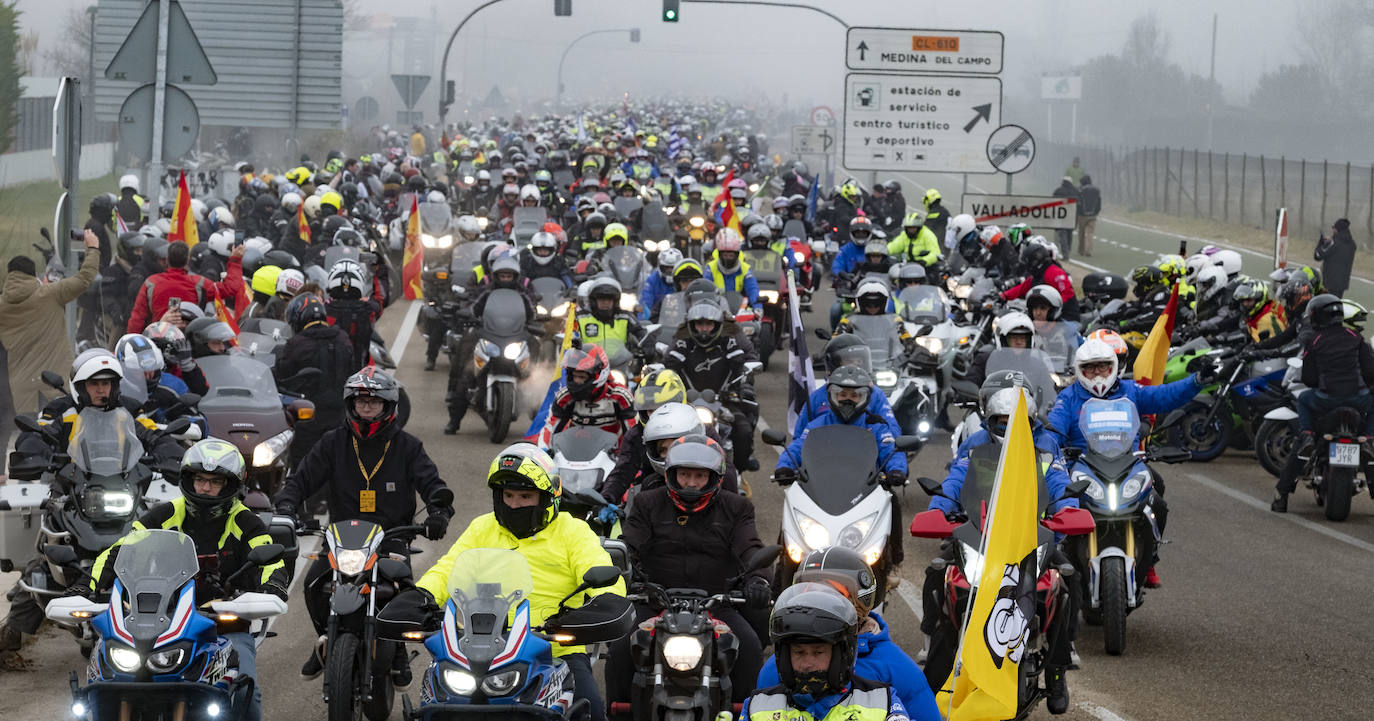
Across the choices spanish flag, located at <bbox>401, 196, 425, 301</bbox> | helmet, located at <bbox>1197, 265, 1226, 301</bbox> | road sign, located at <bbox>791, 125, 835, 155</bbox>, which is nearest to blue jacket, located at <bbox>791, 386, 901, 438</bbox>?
helmet, located at <bbox>1197, 265, 1226, 301</bbox>

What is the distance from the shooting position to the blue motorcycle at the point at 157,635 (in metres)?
7.43

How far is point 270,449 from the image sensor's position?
13172mm

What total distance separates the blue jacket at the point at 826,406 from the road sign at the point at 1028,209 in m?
17.1

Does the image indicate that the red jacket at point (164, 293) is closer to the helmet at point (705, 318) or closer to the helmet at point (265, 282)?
the helmet at point (265, 282)

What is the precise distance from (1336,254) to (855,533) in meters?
22.3

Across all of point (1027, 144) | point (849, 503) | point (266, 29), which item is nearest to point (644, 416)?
point (849, 503)

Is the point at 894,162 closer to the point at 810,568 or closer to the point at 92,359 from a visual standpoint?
the point at 92,359

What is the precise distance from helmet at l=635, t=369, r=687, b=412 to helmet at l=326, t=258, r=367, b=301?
5.26m

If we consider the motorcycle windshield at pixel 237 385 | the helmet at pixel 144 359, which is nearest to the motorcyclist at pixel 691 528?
the helmet at pixel 144 359

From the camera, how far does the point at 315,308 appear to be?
585 inches

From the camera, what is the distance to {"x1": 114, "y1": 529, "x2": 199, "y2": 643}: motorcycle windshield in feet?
24.6

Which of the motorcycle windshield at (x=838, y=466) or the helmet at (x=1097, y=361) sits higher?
the helmet at (x=1097, y=361)

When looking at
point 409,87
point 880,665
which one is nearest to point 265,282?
point 880,665

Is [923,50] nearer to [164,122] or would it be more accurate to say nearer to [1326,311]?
[1326,311]
